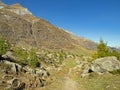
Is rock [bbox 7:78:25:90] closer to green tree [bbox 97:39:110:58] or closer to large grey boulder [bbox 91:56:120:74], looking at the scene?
large grey boulder [bbox 91:56:120:74]

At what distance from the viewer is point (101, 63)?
169 feet

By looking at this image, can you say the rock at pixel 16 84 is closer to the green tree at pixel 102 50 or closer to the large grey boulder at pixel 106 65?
the large grey boulder at pixel 106 65

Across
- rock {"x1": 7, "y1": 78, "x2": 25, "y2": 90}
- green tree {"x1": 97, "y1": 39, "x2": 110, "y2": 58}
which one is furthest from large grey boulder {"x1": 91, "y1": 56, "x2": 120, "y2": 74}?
rock {"x1": 7, "y1": 78, "x2": 25, "y2": 90}

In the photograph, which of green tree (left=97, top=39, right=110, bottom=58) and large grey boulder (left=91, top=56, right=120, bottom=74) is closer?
large grey boulder (left=91, top=56, right=120, bottom=74)

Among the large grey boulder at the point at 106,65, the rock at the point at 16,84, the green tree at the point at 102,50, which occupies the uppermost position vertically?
the green tree at the point at 102,50

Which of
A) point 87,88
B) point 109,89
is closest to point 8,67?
point 87,88

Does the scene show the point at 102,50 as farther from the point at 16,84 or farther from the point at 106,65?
the point at 16,84

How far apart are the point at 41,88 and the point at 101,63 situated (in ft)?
68.6

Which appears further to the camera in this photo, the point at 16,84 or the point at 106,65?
the point at 106,65

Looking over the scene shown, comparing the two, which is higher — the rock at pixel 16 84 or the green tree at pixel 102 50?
the green tree at pixel 102 50

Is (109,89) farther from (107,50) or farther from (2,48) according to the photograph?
(2,48)

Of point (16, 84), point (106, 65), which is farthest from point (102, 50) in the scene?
point (16, 84)

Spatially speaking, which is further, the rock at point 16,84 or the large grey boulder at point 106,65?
the large grey boulder at point 106,65

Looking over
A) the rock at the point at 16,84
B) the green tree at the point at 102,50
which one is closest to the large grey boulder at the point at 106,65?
the green tree at the point at 102,50
